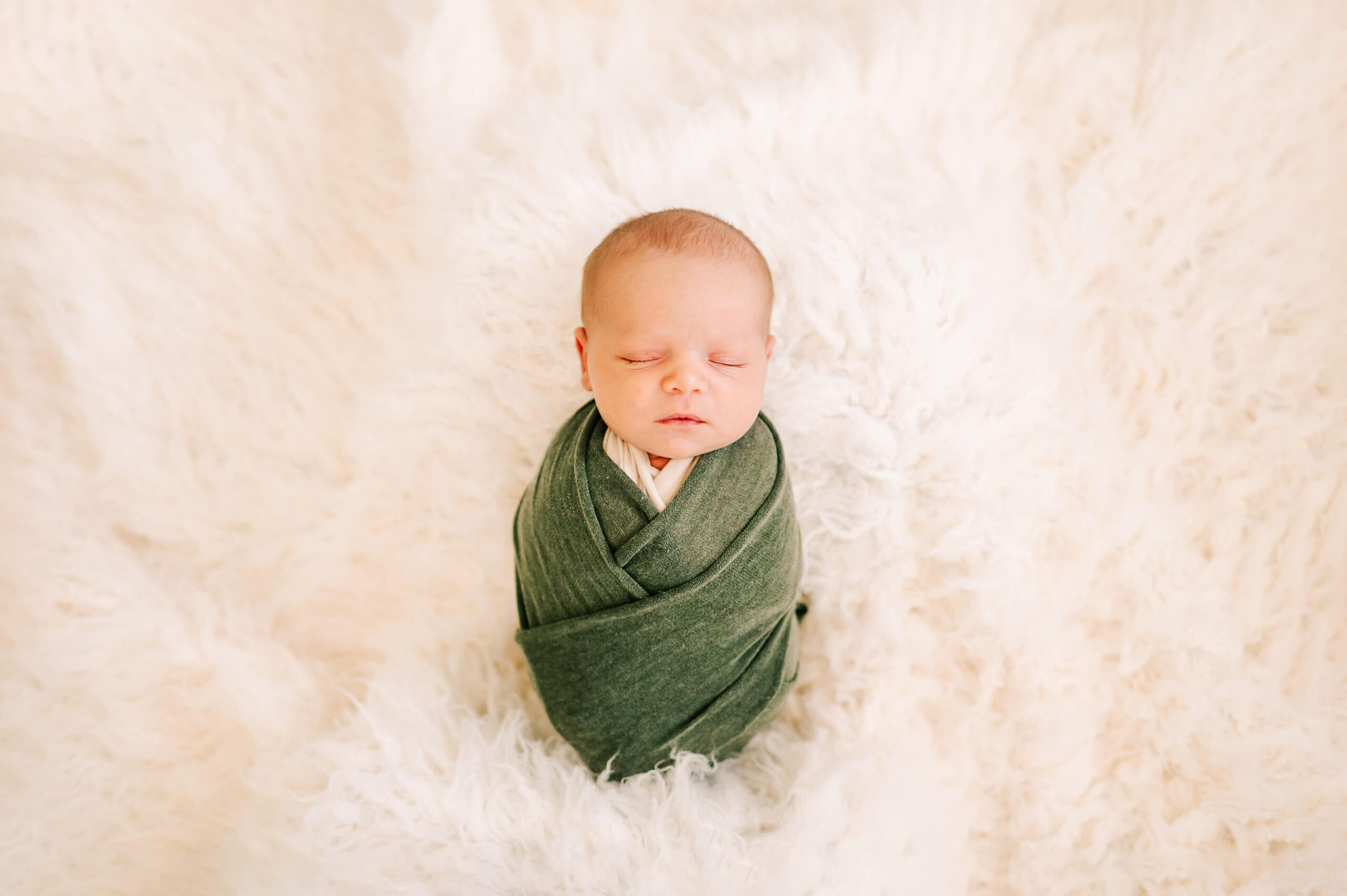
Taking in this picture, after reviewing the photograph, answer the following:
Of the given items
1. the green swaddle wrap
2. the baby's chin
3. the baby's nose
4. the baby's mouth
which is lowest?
the green swaddle wrap

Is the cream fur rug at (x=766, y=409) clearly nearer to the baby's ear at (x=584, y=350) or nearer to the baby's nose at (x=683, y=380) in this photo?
the baby's ear at (x=584, y=350)

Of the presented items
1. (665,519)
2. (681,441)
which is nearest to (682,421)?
(681,441)

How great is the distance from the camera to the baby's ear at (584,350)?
3.41 ft

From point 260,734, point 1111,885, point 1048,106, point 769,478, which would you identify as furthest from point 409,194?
point 1111,885

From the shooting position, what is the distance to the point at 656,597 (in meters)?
1.00

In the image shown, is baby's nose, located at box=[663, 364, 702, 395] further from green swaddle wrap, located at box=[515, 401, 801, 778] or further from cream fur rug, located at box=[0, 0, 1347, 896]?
cream fur rug, located at box=[0, 0, 1347, 896]

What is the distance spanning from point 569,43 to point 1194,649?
4.55ft

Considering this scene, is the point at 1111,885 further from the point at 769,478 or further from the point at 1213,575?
the point at 769,478

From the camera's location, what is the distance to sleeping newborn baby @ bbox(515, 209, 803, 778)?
95cm

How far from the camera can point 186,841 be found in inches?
47.9

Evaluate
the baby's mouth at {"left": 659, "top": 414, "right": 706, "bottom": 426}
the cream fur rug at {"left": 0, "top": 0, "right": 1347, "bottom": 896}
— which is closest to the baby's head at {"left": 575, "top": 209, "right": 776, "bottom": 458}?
the baby's mouth at {"left": 659, "top": 414, "right": 706, "bottom": 426}

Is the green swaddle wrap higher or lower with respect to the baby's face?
lower

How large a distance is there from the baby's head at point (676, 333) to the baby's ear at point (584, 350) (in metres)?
0.04

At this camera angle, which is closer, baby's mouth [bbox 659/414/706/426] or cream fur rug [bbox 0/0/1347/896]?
baby's mouth [bbox 659/414/706/426]
